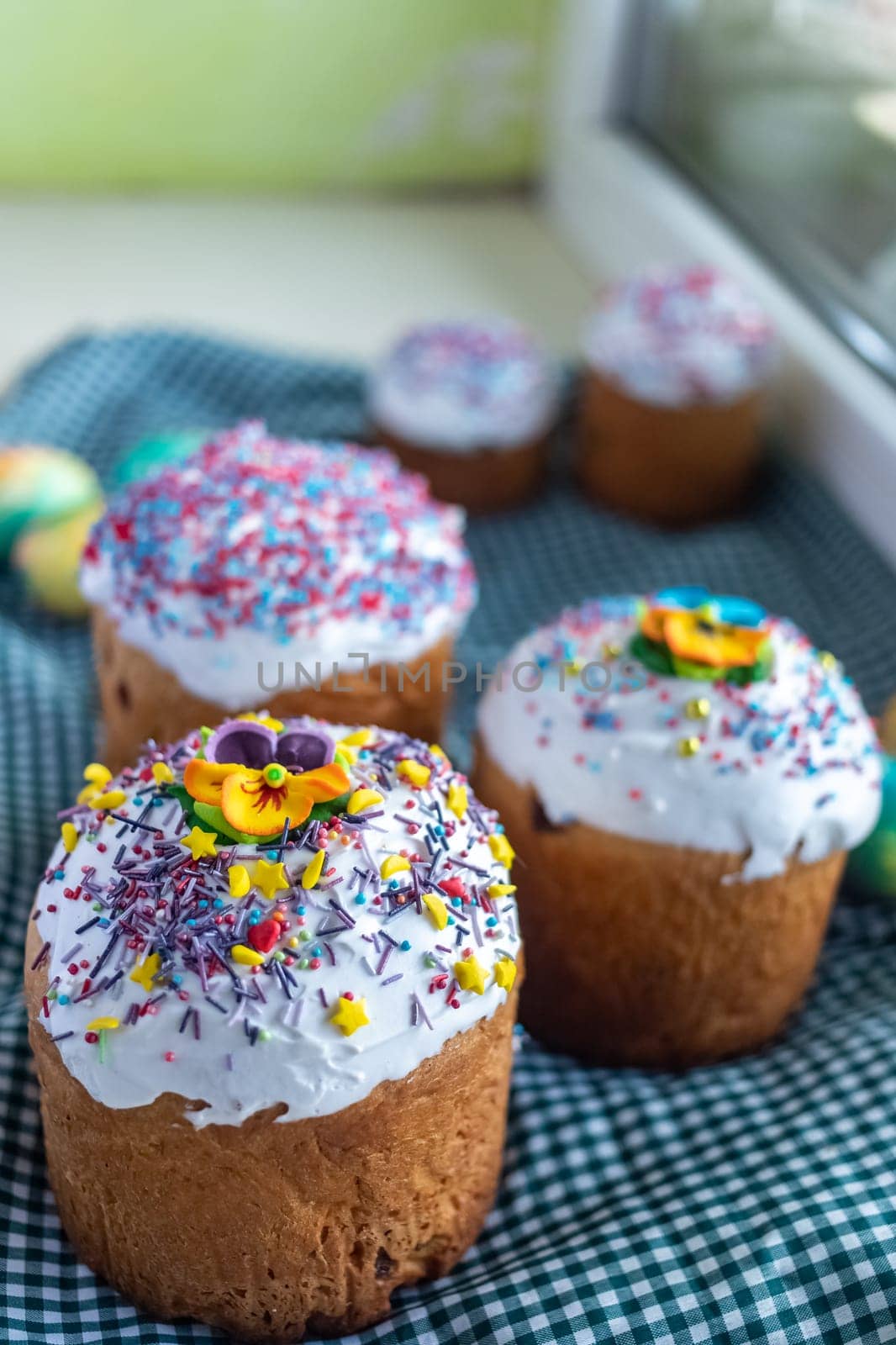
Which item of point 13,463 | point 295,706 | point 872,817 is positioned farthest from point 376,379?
point 872,817

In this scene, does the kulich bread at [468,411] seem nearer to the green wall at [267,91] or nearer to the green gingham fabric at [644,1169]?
the green gingham fabric at [644,1169]

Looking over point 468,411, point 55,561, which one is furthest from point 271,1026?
point 468,411

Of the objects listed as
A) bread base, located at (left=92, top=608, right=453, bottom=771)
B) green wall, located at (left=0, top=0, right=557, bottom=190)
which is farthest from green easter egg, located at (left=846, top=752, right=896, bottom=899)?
green wall, located at (left=0, top=0, right=557, bottom=190)

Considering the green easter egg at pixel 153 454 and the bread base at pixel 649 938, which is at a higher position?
the bread base at pixel 649 938

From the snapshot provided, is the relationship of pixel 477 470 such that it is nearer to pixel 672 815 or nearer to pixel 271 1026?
pixel 672 815

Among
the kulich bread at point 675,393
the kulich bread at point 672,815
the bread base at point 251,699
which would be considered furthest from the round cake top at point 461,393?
the kulich bread at point 672,815

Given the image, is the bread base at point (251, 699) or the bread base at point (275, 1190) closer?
the bread base at point (275, 1190)
